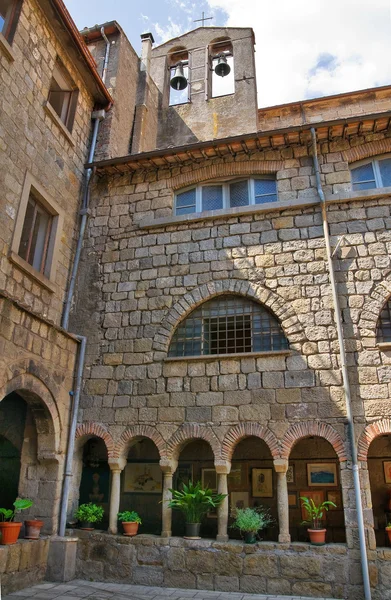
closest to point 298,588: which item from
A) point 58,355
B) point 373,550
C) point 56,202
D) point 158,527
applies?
point 373,550

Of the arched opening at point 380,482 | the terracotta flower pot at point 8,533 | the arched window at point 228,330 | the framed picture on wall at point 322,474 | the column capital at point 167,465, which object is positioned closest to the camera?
the terracotta flower pot at point 8,533

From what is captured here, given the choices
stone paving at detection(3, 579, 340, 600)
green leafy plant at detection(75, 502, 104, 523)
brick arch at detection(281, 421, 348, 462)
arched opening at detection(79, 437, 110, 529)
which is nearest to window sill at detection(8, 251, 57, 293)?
arched opening at detection(79, 437, 110, 529)

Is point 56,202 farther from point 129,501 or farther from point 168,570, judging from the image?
point 168,570

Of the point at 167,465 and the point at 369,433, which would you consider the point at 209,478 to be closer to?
the point at 167,465

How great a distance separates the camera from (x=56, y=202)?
877 centimetres

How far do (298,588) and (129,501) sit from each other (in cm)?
343

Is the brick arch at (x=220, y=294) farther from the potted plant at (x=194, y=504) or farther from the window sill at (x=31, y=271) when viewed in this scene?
the potted plant at (x=194, y=504)

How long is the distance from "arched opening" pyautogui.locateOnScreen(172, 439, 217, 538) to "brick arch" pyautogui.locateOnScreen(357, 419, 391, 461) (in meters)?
2.88

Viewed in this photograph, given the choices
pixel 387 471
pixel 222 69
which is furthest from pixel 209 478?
pixel 222 69

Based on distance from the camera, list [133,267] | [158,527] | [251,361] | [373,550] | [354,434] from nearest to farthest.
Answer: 1. [373,550]
2. [354,434]
3. [251,361]
4. [158,527]
5. [133,267]

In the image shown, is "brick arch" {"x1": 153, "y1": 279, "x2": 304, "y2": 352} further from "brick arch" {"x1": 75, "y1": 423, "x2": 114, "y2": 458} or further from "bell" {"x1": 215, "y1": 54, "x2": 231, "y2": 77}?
"bell" {"x1": 215, "y1": 54, "x2": 231, "y2": 77}

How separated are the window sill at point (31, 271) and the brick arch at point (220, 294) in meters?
2.07

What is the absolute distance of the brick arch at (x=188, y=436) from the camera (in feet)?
24.5

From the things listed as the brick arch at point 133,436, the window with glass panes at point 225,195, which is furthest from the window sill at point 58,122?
the brick arch at point 133,436
